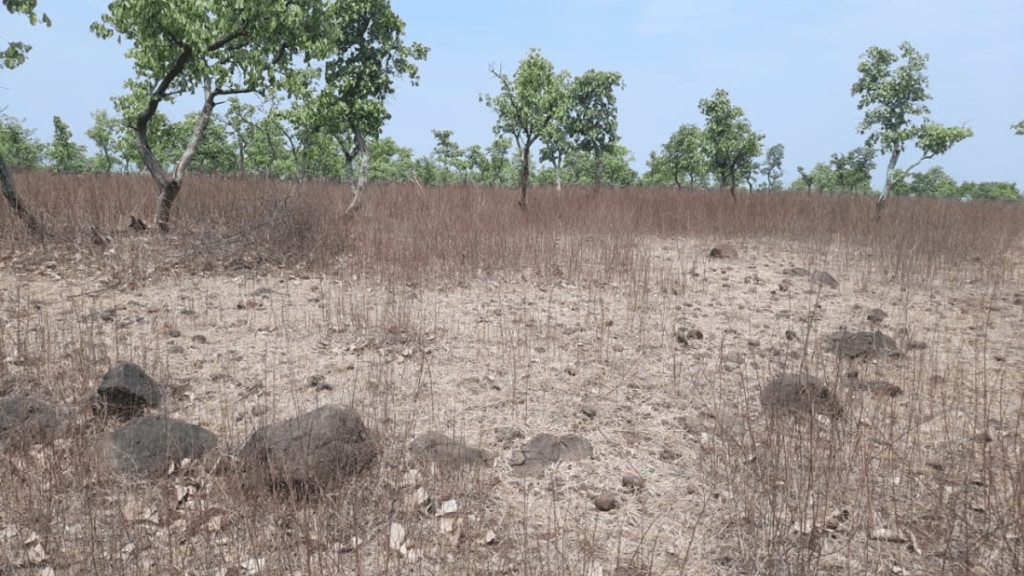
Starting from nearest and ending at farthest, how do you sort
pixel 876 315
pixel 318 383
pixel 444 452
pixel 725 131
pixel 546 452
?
pixel 444 452 < pixel 546 452 < pixel 318 383 < pixel 876 315 < pixel 725 131

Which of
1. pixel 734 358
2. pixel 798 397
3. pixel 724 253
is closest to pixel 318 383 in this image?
pixel 798 397

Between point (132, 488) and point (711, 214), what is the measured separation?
14530 mm

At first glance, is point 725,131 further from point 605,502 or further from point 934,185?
point 934,185

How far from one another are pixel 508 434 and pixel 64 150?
53.0m

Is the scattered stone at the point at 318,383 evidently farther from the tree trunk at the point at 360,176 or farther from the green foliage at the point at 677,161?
the green foliage at the point at 677,161

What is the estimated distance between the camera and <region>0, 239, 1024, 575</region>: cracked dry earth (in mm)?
2891

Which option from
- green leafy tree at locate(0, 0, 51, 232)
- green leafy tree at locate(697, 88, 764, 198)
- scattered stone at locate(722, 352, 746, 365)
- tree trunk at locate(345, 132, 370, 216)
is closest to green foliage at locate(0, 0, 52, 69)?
green leafy tree at locate(0, 0, 51, 232)

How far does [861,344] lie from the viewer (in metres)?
5.88

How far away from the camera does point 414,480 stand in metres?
3.46

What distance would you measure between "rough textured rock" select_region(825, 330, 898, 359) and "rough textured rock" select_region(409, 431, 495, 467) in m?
3.87

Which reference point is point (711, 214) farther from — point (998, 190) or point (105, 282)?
point (998, 190)

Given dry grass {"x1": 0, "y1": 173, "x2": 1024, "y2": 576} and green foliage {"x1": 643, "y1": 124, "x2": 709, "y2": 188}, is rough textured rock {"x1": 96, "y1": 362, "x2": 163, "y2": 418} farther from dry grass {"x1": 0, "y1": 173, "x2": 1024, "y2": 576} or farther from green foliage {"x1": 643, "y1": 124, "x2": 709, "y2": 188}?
green foliage {"x1": 643, "y1": 124, "x2": 709, "y2": 188}

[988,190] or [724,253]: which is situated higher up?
[988,190]

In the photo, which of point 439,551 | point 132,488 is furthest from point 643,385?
point 132,488
